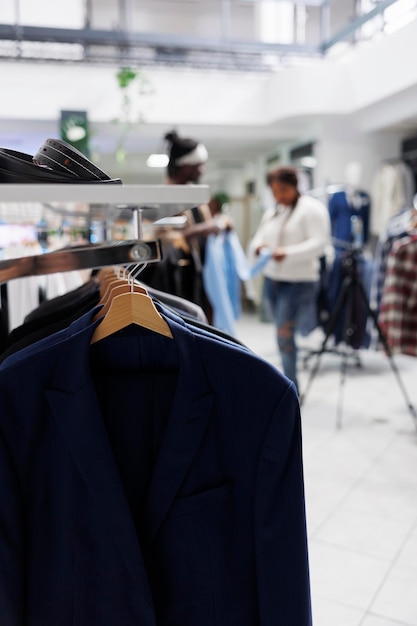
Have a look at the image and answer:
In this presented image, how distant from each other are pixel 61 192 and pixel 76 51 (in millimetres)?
7073

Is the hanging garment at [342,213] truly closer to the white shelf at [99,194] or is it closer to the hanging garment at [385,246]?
the hanging garment at [385,246]

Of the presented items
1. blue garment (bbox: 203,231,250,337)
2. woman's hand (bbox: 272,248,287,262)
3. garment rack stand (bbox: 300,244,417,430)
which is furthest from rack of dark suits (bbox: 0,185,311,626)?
woman's hand (bbox: 272,248,287,262)

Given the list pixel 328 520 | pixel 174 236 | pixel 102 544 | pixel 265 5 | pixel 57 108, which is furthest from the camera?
pixel 265 5

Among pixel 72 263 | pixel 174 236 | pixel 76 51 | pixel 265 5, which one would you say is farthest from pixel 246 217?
pixel 72 263

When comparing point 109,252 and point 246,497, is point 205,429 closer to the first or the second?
point 246,497

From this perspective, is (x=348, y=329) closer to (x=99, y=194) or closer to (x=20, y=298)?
(x=20, y=298)

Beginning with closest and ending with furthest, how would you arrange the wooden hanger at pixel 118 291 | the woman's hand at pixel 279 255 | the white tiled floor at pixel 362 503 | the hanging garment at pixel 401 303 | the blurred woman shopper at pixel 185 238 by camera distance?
the wooden hanger at pixel 118 291 < the white tiled floor at pixel 362 503 < the blurred woman shopper at pixel 185 238 < the hanging garment at pixel 401 303 < the woman's hand at pixel 279 255

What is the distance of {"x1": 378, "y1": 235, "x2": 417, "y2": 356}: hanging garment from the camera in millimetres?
3377

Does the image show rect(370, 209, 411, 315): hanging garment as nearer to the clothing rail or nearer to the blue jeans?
the blue jeans

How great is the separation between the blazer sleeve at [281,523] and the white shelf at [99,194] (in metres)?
0.42

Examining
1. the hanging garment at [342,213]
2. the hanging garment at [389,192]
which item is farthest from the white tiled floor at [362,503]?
the hanging garment at [389,192]

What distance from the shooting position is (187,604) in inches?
42.1

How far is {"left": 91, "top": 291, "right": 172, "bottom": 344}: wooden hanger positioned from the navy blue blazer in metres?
0.03

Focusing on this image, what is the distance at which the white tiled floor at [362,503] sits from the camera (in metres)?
1.96
